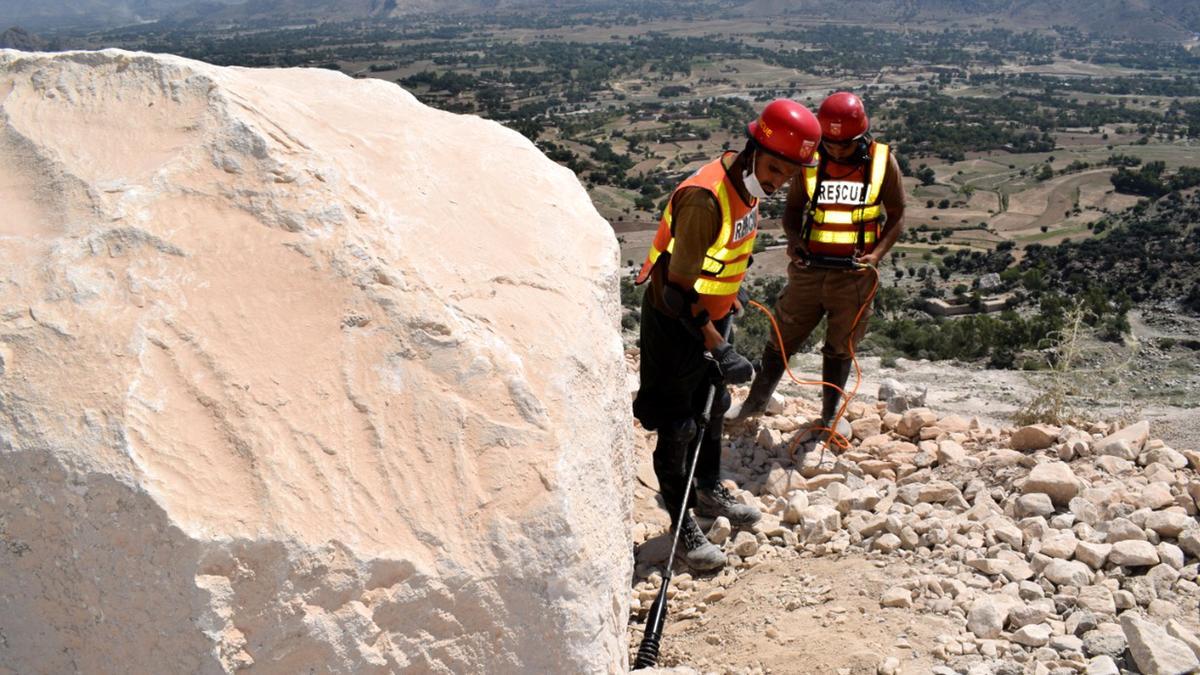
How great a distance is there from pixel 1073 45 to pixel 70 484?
162505 millimetres

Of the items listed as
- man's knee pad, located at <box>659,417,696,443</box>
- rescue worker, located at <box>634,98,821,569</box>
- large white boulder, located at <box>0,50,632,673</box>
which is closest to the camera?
large white boulder, located at <box>0,50,632,673</box>

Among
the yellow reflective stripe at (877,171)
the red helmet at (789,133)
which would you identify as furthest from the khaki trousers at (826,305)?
the red helmet at (789,133)

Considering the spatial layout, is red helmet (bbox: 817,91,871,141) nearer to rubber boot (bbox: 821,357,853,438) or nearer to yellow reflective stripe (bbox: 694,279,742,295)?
yellow reflective stripe (bbox: 694,279,742,295)

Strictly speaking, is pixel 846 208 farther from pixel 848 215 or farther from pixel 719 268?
pixel 719 268

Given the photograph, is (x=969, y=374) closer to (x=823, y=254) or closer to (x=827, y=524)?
(x=823, y=254)

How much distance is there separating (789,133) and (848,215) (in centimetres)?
149

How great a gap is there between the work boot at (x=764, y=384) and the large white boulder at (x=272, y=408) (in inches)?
86.6

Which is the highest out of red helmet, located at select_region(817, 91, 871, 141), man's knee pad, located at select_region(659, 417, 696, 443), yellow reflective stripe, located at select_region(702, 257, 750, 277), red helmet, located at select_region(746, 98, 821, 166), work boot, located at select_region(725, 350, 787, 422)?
red helmet, located at select_region(746, 98, 821, 166)

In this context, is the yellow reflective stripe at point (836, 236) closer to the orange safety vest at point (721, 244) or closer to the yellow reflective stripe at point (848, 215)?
the yellow reflective stripe at point (848, 215)

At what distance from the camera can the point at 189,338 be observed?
101 inches

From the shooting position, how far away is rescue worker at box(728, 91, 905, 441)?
483 centimetres

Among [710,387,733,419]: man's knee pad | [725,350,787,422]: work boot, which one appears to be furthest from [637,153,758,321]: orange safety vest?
[725,350,787,422]: work boot

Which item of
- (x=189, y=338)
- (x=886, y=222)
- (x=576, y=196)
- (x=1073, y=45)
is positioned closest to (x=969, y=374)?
(x=886, y=222)

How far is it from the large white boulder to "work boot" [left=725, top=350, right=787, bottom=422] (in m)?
2.20
